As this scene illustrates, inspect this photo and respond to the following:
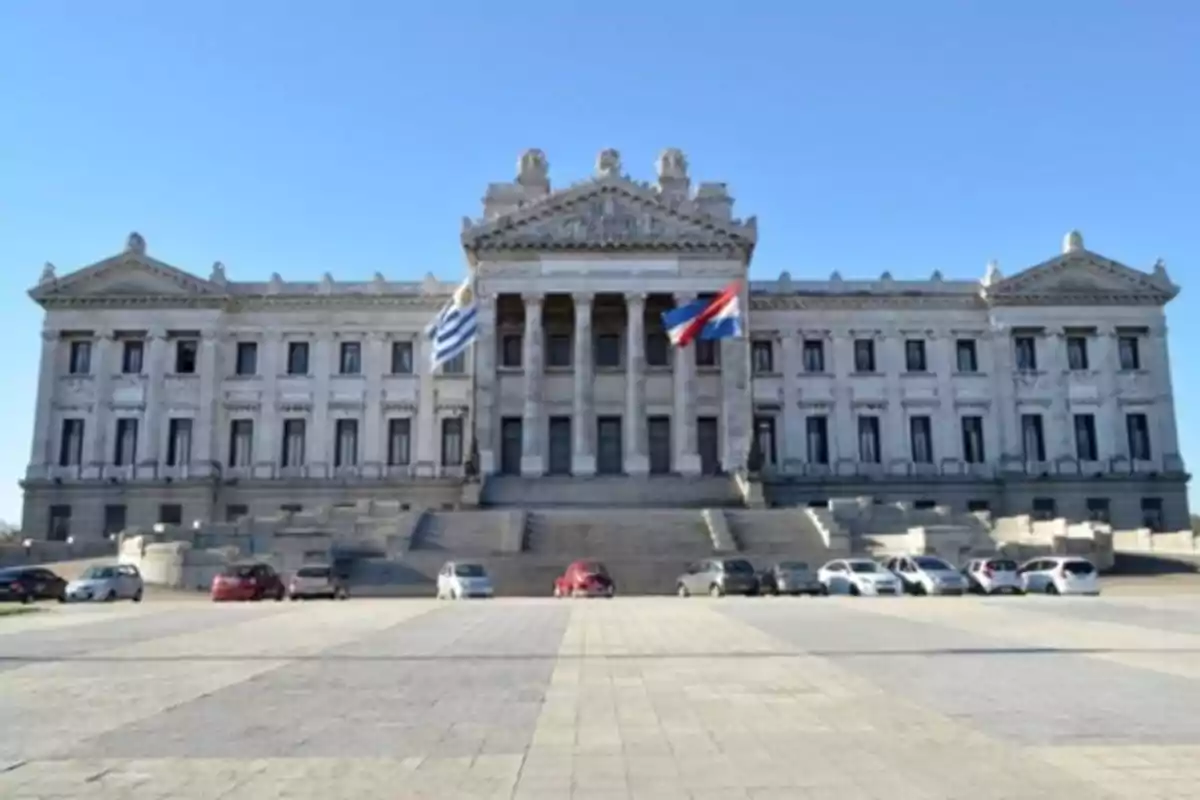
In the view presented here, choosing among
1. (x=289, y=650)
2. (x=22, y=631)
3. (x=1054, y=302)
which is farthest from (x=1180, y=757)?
Result: (x=1054, y=302)

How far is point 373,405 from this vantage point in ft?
224

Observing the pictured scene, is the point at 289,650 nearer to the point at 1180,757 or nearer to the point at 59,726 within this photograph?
the point at 59,726

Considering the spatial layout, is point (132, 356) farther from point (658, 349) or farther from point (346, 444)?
point (658, 349)

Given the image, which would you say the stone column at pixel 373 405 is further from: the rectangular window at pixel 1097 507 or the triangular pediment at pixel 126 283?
the rectangular window at pixel 1097 507

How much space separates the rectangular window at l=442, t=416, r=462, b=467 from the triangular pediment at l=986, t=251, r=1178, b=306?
1379 inches

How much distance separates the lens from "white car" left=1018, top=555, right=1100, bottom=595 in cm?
3669

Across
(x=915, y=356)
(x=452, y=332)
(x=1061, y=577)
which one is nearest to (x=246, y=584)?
(x=452, y=332)

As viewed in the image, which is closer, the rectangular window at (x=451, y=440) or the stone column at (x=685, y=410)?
the stone column at (x=685, y=410)

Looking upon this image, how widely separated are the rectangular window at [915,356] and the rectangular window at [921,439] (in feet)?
10.7

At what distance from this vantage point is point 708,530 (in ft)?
160

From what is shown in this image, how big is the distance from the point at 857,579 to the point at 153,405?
4737 centimetres

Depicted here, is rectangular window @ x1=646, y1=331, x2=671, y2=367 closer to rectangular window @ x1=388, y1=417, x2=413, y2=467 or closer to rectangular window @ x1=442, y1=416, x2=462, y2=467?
rectangular window @ x1=442, y1=416, x2=462, y2=467

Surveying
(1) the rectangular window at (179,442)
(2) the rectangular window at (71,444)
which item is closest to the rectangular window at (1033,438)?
(1) the rectangular window at (179,442)

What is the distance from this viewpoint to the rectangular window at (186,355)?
6806 centimetres
